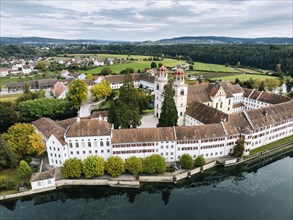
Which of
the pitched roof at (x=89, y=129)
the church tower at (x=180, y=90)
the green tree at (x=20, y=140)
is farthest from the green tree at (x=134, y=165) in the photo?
the church tower at (x=180, y=90)

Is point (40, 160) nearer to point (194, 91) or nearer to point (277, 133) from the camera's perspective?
point (194, 91)

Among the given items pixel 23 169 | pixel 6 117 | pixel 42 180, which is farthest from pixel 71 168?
pixel 6 117

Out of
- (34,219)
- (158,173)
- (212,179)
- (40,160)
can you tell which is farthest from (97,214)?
(212,179)

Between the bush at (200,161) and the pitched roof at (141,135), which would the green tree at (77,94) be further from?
the bush at (200,161)

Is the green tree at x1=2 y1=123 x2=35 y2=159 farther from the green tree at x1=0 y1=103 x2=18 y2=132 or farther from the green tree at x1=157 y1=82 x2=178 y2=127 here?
the green tree at x1=157 y1=82 x2=178 y2=127

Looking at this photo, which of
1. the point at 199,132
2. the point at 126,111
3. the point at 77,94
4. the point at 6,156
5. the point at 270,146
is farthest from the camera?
the point at 77,94

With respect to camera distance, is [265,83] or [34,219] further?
[265,83]

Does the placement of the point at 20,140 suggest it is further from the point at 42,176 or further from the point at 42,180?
the point at 42,180
